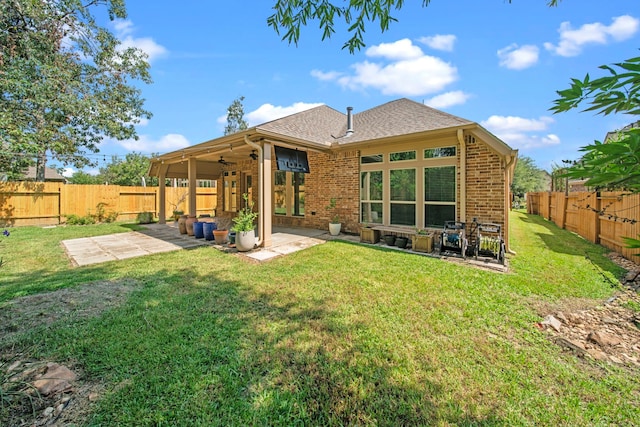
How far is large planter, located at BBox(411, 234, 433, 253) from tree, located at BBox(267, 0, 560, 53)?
579 centimetres

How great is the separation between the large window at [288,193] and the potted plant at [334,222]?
1.73 metres

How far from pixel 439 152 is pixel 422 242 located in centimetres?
265

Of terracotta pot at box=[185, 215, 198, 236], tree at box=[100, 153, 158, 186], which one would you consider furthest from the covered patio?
tree at box=[100, 153, 158, 186]

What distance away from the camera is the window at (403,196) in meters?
8.23

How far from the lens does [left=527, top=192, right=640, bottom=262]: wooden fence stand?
634 cm

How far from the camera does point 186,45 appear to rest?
8734mm

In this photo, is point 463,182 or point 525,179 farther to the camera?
point 525,179

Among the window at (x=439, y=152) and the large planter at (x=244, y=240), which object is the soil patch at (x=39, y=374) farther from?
the window at (x=439, y=152)

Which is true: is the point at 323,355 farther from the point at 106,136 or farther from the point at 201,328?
the point at 106,136

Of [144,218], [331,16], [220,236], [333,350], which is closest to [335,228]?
[220,236]

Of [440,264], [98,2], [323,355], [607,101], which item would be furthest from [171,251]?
[98,2]

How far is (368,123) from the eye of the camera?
10.9m

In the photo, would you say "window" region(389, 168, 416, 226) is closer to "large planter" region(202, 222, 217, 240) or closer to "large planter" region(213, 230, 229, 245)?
"large planter" region(213, 230, 229, 245)

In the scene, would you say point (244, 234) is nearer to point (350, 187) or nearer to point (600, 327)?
point (350, 187)
